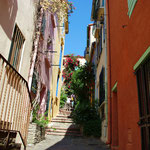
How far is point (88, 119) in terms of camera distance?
10.1m

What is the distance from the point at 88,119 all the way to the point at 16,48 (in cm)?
601

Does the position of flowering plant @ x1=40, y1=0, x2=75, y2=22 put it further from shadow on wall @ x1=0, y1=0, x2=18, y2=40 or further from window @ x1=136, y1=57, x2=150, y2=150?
window @ x1=136, y1=57, x2=150, y2=150

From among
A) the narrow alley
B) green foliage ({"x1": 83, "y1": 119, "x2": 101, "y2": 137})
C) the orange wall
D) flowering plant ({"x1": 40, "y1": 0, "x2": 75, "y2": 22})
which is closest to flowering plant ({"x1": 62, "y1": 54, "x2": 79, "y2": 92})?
the narrow alley

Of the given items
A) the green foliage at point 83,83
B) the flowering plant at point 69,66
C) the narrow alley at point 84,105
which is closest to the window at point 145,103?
the narrow alley at point 84,105

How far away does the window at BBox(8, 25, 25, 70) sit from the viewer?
543cm

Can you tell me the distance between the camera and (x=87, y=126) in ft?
30.6

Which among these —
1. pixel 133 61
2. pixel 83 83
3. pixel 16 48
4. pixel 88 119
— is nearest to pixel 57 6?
pixel 16 48

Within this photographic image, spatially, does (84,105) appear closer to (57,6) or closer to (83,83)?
(83,83)

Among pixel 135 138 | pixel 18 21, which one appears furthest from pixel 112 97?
pixel 18 21

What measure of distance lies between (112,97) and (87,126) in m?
3.06

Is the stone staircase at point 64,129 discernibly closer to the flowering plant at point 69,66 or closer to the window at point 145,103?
the window at point 145,103

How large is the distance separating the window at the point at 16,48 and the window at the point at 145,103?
3625 millimetres

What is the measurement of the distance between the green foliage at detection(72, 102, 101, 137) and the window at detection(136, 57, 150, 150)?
587cm

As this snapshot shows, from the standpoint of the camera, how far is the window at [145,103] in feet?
10.4
